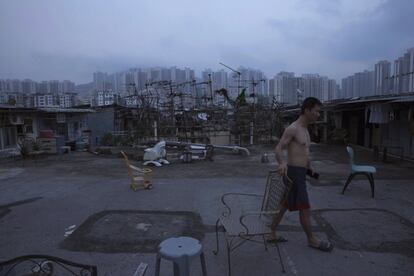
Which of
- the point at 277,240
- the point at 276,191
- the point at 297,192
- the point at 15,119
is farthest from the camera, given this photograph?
the point at 15,119

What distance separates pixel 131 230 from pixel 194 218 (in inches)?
41.2

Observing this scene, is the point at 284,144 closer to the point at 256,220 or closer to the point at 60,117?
the point at 256,220

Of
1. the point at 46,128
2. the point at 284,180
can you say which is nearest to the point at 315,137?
the point at 46,128

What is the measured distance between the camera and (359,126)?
54.2ft

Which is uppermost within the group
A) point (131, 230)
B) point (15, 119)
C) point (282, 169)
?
point (15, 119)

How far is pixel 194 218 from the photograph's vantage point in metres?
5.14

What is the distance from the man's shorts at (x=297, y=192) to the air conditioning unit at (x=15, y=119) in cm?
1375

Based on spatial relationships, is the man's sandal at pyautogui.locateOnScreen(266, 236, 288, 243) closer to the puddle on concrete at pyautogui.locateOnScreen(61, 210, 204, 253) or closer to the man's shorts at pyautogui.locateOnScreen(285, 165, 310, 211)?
the man's shorts at pyautogui.locateOnScreen(285, 165, 310, 211)

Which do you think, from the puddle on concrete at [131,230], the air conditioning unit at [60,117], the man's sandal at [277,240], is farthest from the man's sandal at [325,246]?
the air conditioning unit at [60,117]

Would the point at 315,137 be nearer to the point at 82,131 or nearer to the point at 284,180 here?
the point at 82,131

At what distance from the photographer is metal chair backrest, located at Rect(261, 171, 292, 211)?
144 inches

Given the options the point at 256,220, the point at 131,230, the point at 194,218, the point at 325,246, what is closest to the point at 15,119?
the point at 131,230

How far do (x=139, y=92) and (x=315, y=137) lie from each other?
10.8 m

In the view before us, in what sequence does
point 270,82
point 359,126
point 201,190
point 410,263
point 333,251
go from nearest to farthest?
point 410,263, point 333,251, point 201,190, point 359,126, point 270,82
